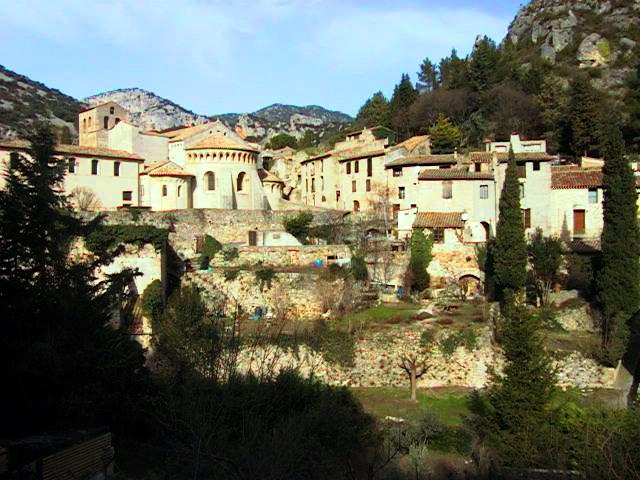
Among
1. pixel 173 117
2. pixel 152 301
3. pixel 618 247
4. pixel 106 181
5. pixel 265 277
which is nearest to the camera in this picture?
pixel 618 247

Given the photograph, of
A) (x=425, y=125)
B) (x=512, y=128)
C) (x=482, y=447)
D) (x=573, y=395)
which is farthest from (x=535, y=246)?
(x=425, y=125)

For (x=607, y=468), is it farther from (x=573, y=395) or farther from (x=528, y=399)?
(x=573, y=395)

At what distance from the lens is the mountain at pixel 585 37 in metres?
72.6

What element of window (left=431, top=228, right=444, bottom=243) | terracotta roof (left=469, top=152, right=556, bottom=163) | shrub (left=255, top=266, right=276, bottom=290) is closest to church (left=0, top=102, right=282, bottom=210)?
shrub (left=255, top=266, right=276, bottom=290)

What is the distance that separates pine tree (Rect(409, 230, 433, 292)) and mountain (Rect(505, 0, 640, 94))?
4586 cm

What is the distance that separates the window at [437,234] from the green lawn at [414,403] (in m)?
11.5

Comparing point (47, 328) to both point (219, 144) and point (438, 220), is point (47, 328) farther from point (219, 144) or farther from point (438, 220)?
point (219, 144)

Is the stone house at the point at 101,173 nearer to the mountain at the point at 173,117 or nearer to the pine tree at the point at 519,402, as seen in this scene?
the pine tree at the point at 519,402

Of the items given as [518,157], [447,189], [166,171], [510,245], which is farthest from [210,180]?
[510,245]

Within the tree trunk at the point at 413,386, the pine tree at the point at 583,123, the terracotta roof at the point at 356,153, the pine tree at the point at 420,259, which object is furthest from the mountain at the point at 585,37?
the tree trunk at the point at 413,386

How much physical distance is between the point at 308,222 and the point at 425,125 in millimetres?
28695

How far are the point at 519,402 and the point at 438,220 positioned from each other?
1681cm

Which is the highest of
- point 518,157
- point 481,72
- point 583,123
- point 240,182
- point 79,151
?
point 481,72

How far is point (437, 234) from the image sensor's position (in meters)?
32.6
